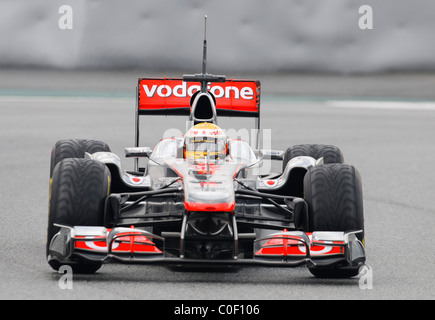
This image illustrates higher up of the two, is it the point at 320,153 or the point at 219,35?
the point at 219,35

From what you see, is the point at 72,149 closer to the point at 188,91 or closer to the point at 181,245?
the point at 188,91

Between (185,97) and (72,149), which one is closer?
(72,149)

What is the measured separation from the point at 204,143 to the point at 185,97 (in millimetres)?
2121

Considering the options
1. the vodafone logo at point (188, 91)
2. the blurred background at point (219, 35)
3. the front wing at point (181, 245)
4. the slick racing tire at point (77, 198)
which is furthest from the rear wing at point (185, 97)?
the blurred background at point (219, 35)

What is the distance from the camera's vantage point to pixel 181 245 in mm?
7043

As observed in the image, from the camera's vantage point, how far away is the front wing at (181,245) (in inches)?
276

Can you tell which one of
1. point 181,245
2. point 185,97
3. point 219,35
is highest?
point 219,35

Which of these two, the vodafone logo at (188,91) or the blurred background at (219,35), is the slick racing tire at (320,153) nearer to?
the vodafone logo at (188,91)

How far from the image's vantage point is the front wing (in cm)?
702

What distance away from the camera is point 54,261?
7.25 meters

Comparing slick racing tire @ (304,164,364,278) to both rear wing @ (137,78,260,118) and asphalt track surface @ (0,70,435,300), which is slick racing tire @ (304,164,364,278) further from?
rear wing @ (137,78,260,118)

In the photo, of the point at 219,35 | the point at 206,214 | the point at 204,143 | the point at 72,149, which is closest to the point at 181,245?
the point at 206,214
